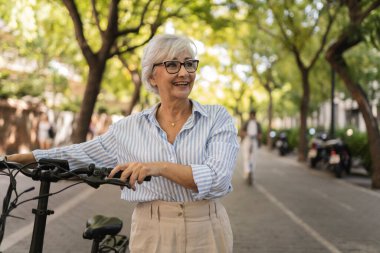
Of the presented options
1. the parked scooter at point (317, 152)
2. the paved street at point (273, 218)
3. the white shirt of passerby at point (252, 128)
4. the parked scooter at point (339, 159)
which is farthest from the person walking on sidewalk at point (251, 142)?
the parked scooter at point (317, 152)

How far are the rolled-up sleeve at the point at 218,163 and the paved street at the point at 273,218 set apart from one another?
118 inches

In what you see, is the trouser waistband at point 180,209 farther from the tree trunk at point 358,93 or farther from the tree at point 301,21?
the tree at point 301,21

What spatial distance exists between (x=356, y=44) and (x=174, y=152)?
11.7 metres

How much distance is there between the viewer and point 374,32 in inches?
481

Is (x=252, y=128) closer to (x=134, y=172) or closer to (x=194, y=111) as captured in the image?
(x=194, y=111)

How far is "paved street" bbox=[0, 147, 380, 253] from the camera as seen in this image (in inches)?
251

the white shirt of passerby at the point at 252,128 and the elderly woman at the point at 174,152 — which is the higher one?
the white shirt of passerby at the point at 252,128

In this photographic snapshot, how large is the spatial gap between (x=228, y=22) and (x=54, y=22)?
696cm

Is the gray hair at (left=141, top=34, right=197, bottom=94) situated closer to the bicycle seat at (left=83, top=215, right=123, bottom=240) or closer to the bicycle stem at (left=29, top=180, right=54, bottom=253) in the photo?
the bicycle stem at (left=29, top=180, right=54, bottom=253)

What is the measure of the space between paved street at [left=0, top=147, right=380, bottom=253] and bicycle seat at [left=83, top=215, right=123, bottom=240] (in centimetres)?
223

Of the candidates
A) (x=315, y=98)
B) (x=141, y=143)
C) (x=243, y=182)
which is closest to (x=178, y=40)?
(x=141, y=143)

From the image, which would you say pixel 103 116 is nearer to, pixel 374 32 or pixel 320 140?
pixel 320 140

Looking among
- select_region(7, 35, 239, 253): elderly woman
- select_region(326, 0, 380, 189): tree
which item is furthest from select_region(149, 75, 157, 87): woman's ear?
select_region(326, 0, 380, 189): tree

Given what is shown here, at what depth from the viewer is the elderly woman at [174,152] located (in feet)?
7.40
